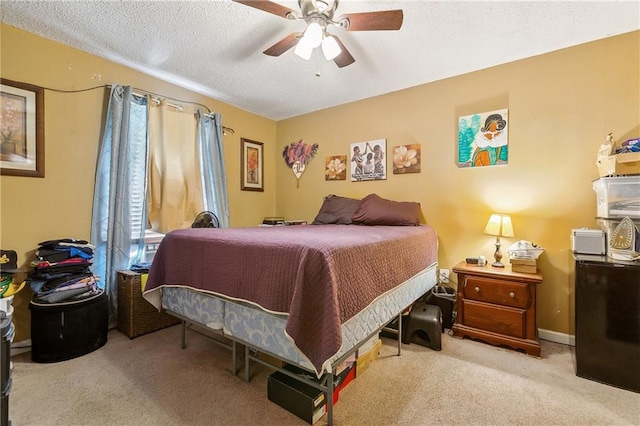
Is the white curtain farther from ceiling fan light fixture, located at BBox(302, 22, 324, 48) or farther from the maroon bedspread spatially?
ceiling fan light fixture, located at BBox(302, 22, 324, 48)

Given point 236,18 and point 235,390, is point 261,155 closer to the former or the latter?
point 236,18

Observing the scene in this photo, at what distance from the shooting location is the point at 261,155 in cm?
420

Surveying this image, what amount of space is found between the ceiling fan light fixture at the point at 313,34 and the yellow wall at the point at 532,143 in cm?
173

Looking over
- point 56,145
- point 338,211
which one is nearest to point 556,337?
point 338,211

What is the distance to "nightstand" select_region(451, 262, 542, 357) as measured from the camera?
216cm

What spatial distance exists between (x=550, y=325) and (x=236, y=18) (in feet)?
11.9

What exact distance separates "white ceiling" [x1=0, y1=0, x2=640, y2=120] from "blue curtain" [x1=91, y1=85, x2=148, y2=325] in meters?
0.41

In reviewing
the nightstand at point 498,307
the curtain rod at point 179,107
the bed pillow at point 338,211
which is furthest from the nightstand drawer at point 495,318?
the curtain rod at point 179,107

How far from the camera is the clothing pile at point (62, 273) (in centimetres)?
208

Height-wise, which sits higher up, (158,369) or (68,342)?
(68,342)

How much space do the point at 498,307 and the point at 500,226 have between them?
706mm

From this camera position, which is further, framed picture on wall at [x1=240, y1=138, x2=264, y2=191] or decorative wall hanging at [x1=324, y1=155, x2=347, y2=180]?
framed picture on wall at [x1=240, y1=138, x2=264, y2=191]

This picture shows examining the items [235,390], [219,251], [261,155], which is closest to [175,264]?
[219,251]

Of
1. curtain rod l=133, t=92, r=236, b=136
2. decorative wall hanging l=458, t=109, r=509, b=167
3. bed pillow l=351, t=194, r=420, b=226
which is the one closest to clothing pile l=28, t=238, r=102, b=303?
curtain rod l=133, t=92, r=236, b=136
